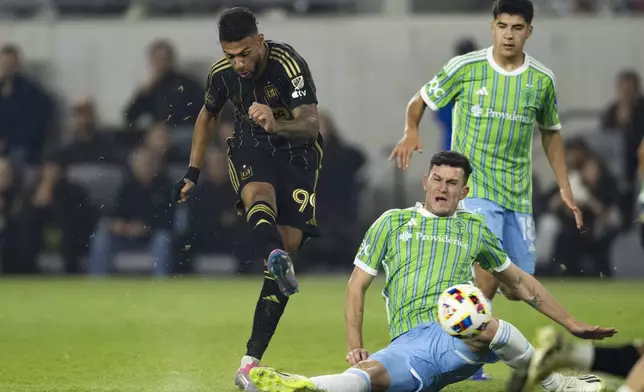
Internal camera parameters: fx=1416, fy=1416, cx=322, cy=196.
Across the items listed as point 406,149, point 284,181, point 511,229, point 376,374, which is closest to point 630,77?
point 511,229

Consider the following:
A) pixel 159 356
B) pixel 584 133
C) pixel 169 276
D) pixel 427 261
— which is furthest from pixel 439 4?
pixel 427 261

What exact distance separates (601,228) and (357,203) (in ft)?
9.82

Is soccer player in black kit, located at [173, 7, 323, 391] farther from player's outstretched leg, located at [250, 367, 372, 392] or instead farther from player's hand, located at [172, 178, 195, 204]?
player's outstretched leg, located at [250, 367, 372, 392]

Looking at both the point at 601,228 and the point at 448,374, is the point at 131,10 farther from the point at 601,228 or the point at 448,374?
the point at 448,374

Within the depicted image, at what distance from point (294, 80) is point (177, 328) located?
4.28 meters

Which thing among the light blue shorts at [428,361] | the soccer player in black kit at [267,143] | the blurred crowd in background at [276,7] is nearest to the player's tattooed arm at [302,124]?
the soccer player in black kit at [267,143]

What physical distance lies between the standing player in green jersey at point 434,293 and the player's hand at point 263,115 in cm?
86

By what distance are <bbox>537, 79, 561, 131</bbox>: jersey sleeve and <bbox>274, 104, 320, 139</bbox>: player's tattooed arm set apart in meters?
1.57

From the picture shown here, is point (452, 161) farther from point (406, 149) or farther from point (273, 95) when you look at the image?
point (273, 95)

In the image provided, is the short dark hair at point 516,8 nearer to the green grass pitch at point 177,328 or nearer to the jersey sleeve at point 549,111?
the jersey sleeve at point 549,111

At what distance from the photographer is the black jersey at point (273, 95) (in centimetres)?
858

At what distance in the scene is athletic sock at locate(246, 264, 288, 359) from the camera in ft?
27.8

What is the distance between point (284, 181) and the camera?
8.72 m

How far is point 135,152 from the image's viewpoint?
17.4 m
